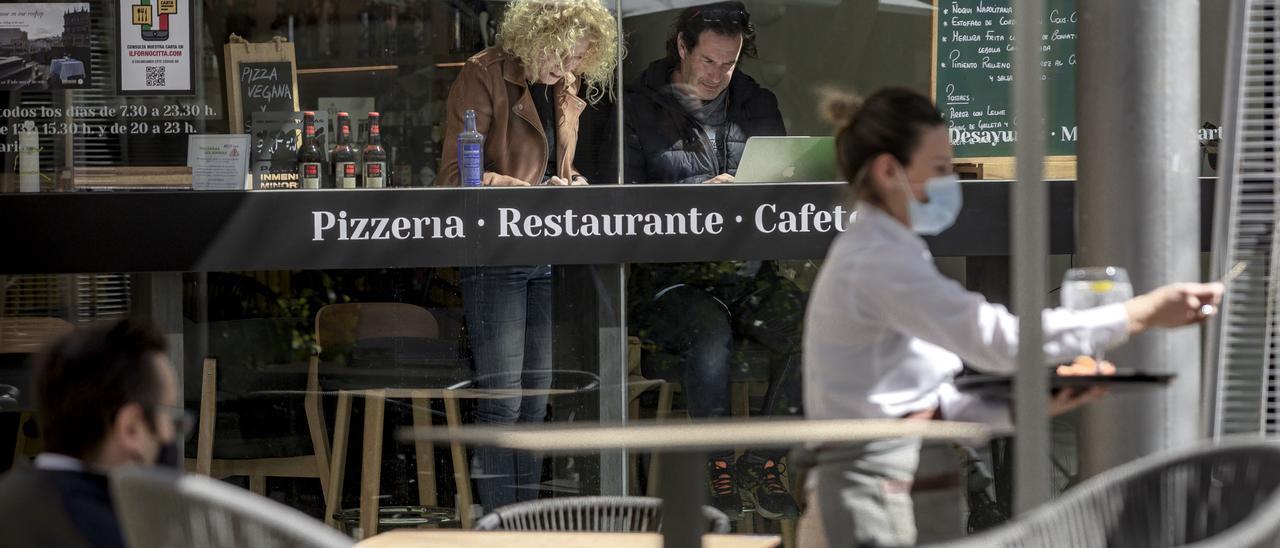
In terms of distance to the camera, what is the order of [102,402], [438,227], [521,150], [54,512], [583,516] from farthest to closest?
[521,150], [438,227], [583,516], [102,402], [54,512]

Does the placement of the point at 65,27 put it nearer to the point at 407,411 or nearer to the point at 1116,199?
the point at 407,411

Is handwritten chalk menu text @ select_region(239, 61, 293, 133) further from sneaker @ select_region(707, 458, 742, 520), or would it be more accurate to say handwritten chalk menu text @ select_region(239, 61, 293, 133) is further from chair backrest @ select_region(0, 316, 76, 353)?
sneaker @ select_region(707, 458, 742, 520)

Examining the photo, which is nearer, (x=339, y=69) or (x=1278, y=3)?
(x=1278, y=3)

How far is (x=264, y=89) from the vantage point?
19.6 ft

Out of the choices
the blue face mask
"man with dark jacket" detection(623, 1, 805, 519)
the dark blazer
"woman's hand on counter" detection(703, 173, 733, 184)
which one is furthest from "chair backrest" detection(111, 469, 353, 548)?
→ "woman's hand on counter" detection(703, 173, 733, 184)

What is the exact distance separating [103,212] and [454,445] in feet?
4.97

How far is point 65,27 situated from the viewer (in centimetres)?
593

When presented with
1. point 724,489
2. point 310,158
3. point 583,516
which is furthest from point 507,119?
point 583,516

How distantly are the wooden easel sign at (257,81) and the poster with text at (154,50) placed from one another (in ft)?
A: 0.48

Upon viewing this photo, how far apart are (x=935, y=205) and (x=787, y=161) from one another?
2.98 metres

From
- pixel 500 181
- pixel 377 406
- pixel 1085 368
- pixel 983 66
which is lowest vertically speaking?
pixel 377 406

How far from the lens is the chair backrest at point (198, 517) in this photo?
212cm

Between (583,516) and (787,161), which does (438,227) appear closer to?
(787,161)

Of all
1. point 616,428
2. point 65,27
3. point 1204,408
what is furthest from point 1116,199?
point 65,27
